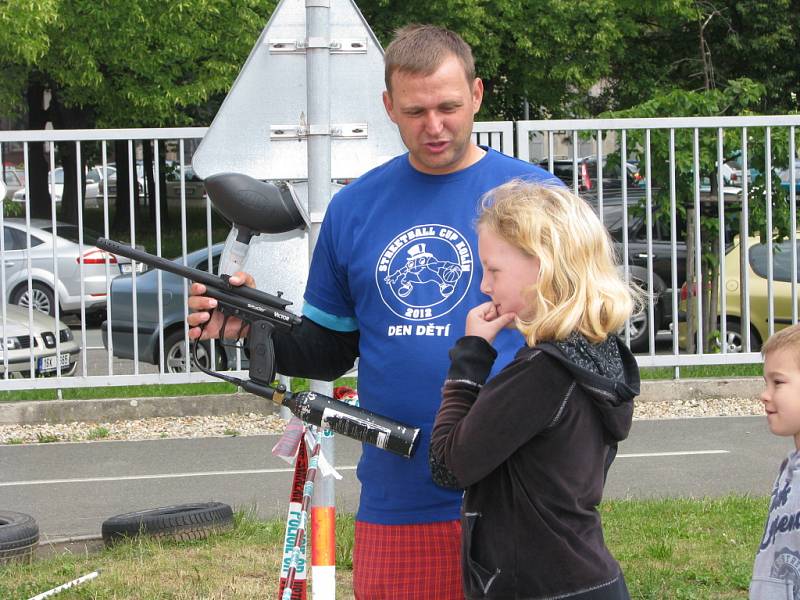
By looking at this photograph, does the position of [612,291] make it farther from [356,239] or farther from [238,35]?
[238,35]

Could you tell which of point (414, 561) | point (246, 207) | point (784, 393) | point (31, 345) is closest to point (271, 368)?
point (246, 207)

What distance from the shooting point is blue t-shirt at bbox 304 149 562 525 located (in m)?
2.90

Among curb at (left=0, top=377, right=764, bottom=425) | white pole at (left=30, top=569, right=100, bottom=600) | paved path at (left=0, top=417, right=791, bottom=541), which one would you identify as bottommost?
paved path at (left=0, top=417, right=791, bottom=541)

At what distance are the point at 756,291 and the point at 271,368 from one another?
25.7ft

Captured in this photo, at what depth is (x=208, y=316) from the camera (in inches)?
121

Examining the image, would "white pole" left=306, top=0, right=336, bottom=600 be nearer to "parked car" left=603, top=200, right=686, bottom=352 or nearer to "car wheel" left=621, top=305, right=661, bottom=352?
"parked car" left=603, top=200, right=686, bottom=352

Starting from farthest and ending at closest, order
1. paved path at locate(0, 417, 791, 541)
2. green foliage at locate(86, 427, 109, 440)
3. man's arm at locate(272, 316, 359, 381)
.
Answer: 1. green foliage at locate(86, 427, 109, 440)
2. paved path at locate(0, 417, 791, 541)
3. man's arm at locate(272, 316, 359, 381)

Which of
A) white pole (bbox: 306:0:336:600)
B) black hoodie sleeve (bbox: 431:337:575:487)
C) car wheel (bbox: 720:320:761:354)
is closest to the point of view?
black hoodie sleeve (bbox: 431:337:575:487)

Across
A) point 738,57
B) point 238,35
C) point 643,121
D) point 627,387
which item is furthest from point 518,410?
point 738,57

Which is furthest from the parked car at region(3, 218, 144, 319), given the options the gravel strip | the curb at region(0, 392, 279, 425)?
the gravel strip

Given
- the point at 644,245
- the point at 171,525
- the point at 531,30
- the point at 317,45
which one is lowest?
the point at 171,525

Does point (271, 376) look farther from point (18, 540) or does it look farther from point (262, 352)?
point (18, 540)

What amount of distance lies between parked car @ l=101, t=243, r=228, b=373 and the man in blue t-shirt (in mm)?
6604

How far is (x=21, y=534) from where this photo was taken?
573cm
